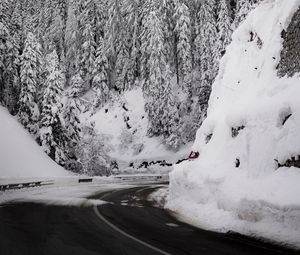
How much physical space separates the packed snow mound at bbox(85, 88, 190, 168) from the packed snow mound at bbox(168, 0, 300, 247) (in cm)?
3442

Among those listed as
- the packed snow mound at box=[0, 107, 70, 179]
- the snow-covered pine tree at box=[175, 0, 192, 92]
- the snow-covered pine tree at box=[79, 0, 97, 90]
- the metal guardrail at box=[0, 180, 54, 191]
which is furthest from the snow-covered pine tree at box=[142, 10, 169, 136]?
the metal guardrail at box=[0, 180, 54, 191]

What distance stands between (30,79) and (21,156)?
8339mm

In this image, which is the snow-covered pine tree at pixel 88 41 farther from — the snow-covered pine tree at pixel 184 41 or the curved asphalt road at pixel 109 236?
the curved asphalt road at pixel 109 236

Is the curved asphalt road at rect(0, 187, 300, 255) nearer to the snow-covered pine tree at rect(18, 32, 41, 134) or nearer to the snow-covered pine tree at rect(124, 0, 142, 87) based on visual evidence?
the snow-covered pine tree at rect(18, 32, 41, 134)

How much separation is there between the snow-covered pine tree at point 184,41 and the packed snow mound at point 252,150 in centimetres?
3598

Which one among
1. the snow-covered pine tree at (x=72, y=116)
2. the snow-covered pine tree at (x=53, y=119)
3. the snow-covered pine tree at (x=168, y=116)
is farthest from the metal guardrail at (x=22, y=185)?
the snow-covered pine tree at (x=168, y=116)

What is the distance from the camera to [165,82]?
177 ft

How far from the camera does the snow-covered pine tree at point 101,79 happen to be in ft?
220

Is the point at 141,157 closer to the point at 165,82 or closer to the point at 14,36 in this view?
the point at 165,82

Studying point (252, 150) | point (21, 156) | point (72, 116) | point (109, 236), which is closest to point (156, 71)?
point (72, 116)

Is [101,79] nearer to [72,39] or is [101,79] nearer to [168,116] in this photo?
[72,39]

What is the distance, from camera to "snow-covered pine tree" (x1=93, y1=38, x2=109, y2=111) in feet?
220

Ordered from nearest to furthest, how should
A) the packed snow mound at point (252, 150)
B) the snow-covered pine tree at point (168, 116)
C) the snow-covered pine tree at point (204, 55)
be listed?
the packed snow mound at point (252, 150), the snow-covered pine tree at point (204, 55), the snow-covered pine tree at point (168, 116)

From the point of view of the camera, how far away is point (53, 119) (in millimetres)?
42500
